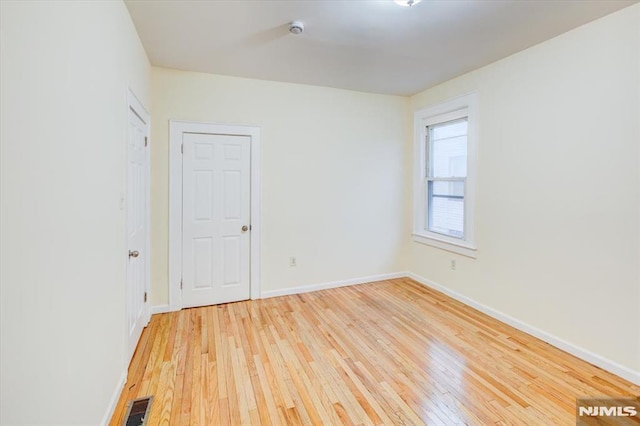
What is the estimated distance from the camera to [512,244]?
3.18 m

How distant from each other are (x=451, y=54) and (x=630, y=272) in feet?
7.70

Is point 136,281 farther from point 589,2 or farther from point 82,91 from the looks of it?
point 589,2

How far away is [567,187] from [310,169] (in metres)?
2.68

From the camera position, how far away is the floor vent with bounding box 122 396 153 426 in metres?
1.88

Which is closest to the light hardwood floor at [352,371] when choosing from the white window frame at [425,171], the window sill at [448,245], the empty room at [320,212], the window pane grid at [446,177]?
the empty room at [320,212]

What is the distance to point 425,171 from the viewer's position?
4.51 meters

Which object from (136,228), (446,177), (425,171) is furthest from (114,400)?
(425,171)

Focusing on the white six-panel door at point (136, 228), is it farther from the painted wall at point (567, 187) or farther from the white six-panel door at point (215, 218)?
the painted wall at point (567, 187)

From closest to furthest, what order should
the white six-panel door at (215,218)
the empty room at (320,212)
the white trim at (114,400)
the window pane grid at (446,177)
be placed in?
the empty room at (320,212) → the white trim at (114,400) → the white six-panel door at (215,218) → the window pane grid at (446,177)

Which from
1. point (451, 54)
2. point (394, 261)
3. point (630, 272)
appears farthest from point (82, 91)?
point (394, 261)

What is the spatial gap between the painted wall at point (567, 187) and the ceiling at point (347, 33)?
285mm

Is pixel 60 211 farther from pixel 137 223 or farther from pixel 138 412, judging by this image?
pixel 137 223

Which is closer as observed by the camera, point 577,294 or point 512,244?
point 577,294

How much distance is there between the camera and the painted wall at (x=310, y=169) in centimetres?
350
